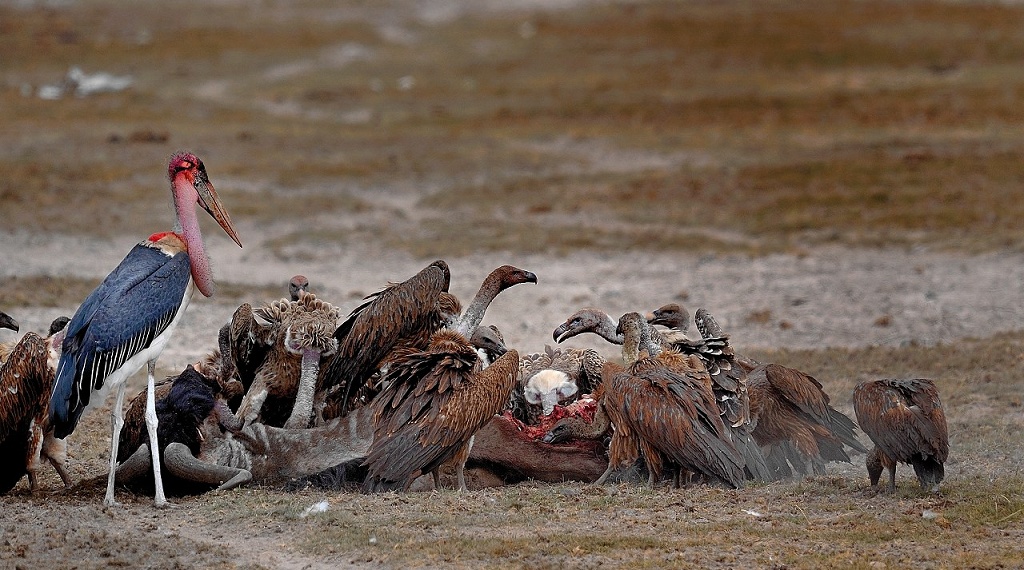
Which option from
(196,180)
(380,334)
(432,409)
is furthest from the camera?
(380,334)

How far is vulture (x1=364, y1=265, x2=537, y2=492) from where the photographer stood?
27.0 feet

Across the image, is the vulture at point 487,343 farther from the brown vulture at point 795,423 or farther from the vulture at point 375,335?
the brown vulture at point 795,423

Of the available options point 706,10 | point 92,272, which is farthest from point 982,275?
point 706,10

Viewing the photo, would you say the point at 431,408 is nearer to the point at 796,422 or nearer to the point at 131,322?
the point at 131,322

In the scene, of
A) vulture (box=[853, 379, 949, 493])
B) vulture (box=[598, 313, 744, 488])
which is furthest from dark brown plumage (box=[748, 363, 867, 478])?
vulture (box=[853, 379, 949, 493])

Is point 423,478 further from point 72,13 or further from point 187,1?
point 187,1

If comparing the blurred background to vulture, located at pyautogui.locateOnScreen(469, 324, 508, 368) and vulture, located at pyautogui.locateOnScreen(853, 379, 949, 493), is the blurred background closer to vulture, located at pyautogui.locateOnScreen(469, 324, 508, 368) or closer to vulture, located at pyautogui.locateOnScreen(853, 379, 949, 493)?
vulture, located at pyautogui.locateOnScreen(469, 324, 508, 368)

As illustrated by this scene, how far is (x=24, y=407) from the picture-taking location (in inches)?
324

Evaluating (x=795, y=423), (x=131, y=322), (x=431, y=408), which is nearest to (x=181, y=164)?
(x=131, y=322)

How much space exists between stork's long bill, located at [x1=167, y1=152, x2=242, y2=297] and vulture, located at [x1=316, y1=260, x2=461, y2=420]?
1147 mm

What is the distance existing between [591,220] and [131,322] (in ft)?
45.6

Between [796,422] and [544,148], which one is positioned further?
[544,148]

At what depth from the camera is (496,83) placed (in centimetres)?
4094

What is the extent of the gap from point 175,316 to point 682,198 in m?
15.3
